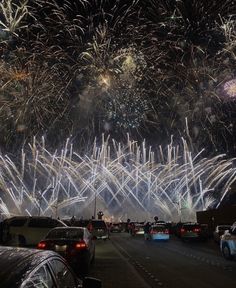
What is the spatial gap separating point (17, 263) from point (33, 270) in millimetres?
141

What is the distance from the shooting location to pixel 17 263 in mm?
4297

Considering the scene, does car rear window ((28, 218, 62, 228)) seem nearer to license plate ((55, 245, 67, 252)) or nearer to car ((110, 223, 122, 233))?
license plate ((55, 245, 67, 252))

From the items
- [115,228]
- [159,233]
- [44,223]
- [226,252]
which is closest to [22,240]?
[44,223]

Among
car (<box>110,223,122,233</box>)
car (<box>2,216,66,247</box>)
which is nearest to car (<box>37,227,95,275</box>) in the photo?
car (<box>2,216,66,247</box>)

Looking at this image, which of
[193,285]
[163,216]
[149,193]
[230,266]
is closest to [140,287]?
[193,285]

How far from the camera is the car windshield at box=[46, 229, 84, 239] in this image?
1717 centimetres

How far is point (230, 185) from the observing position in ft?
199

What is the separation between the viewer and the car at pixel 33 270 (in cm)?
399

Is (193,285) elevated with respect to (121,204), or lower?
lower

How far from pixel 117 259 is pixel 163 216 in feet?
224

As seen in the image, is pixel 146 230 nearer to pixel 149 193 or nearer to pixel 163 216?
pixel 149 193

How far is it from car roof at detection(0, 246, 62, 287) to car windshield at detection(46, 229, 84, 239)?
485 inches

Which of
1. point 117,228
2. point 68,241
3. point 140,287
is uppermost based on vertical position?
point 117,228

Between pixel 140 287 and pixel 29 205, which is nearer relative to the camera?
pixel 140 287
